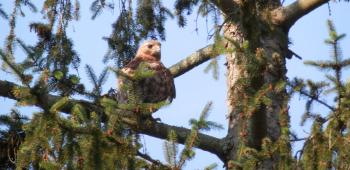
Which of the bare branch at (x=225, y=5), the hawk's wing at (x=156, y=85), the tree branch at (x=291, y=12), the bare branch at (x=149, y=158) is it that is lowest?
the bare branch at (x=149, y=158)

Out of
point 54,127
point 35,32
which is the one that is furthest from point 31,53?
point 35,32

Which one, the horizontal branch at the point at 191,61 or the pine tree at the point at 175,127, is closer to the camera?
the pine tree at the point at 175,127

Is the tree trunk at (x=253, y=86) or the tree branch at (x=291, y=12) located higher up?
the tree branch at (x=291, y=12)

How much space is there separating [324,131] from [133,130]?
113cm

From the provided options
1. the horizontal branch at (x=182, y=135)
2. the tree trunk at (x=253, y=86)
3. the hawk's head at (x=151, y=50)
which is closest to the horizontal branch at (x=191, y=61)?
the hawk's head at (x=151, y=50)

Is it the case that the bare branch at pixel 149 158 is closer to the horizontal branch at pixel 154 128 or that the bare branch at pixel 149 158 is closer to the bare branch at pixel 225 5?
the horizontal branch at pixel 154 128

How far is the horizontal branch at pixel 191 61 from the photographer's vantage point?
21.2 feet

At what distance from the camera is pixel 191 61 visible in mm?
6543

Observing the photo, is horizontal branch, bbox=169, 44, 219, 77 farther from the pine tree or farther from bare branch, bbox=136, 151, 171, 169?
bare branch, bbox=136, 151, 171, 169

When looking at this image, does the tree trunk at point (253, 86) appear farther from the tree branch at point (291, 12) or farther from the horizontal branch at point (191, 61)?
the horizontal branch at point (191, 61)

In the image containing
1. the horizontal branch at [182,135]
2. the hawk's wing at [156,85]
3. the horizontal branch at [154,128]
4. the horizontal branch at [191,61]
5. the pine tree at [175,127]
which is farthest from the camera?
the hawk's wing at [156,85]

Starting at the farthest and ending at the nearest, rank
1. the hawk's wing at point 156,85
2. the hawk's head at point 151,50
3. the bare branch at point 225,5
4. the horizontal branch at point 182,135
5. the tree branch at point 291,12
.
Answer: the hawk's head at point 151,50 → the hawk's wing at point 156,85 → the tree branch at point 291,12 → the bare branch at point 225,5 → the horizontal branch at point 182,135

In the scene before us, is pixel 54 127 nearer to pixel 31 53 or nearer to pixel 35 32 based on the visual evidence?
pixel 31 53

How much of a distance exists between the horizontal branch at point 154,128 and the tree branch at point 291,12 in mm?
1253
